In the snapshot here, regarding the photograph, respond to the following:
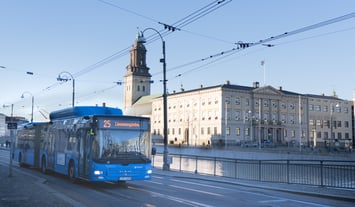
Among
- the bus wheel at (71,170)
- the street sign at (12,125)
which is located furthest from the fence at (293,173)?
the street sign at (12,125)

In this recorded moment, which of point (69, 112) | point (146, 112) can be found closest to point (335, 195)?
point (69, 112)

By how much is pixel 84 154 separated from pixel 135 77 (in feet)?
394

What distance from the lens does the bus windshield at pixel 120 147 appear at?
15931 millimetres

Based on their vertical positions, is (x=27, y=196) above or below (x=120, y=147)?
below

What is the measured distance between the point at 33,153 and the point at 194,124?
87133 millimetres

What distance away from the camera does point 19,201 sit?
12109mm

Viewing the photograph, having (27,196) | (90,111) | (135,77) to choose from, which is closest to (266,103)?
(135,77)

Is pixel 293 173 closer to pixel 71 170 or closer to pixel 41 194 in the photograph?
pixel 71 170

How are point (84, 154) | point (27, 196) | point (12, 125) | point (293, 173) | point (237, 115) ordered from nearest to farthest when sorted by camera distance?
point (27, 196), point (84, 154), point (12, 125), point (293, 173), point (237, 115)

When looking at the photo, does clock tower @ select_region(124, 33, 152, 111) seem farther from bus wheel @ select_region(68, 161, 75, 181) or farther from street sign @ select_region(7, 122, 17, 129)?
bus wheel @ select_region(68, 161, 75, 181)

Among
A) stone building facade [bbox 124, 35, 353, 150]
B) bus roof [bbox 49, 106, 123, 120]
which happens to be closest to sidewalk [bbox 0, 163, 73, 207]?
bus roof [bbox 49, 106, 123, 120]

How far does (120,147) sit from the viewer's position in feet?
53.1

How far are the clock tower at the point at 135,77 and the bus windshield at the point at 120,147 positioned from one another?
10724 centimetres

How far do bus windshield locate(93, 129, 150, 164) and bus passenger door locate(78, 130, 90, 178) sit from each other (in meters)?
0.55
